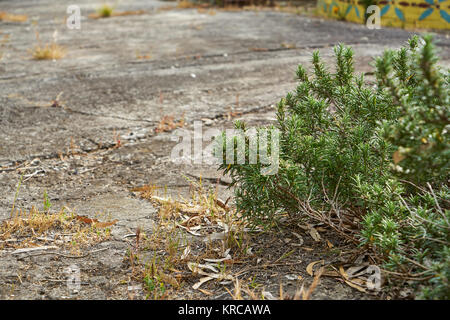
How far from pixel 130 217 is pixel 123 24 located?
7.04m

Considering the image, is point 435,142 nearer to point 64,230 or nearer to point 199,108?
point 64,230

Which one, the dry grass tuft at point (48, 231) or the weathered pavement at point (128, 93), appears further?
the weathered pavement at point (128, 93)

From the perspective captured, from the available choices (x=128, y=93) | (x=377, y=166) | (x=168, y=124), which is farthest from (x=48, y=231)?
(x=128, y=93)

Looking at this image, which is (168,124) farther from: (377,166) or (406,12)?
(406,12)

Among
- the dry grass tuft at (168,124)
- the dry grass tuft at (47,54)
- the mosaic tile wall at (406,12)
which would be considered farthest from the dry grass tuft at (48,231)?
the mosaic tile wall at (406,12)

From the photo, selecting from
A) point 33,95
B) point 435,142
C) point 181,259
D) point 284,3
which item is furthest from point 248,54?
point 284,3

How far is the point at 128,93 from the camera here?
175 inches

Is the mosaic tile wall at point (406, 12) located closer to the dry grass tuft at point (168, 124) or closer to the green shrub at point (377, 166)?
the dry grass tuft at point (168, 124)

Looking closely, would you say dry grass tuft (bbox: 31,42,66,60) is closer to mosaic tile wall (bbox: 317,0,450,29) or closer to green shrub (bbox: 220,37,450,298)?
green shrub (bbox: 220,37,450,298)

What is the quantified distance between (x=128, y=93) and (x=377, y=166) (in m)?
3.04

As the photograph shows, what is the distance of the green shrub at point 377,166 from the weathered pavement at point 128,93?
0.21 metres

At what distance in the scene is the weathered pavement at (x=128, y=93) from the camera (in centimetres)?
275

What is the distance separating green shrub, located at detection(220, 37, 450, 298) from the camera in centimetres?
138
